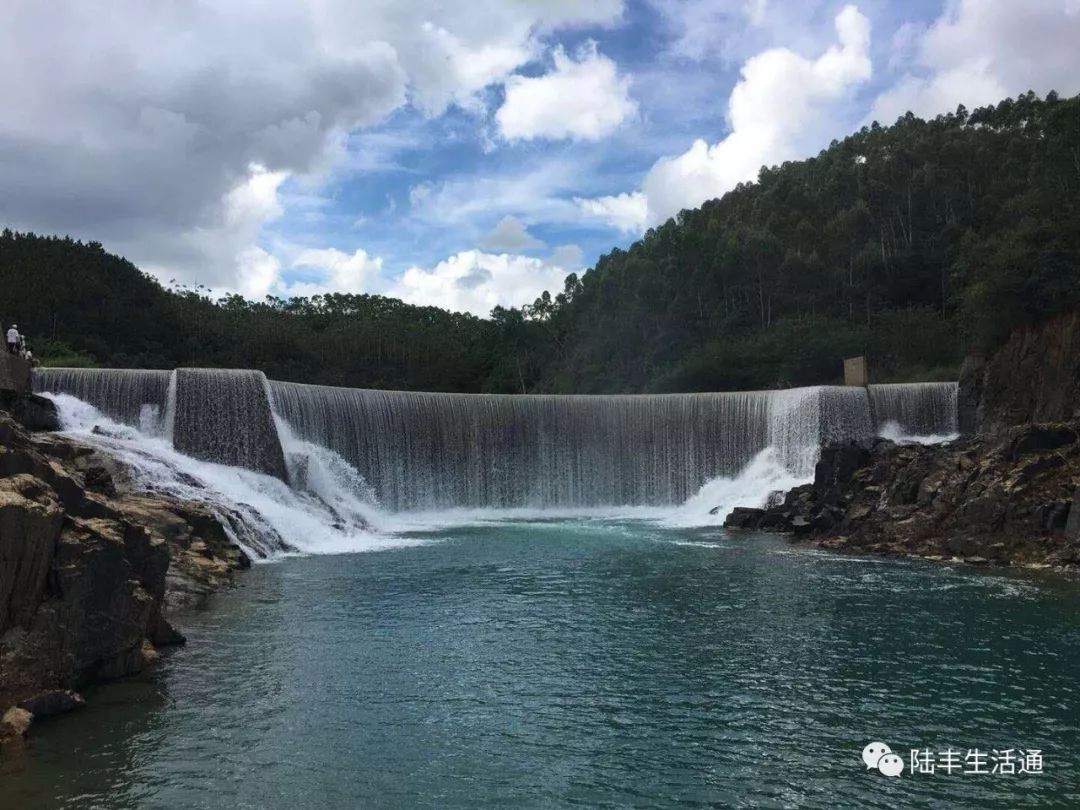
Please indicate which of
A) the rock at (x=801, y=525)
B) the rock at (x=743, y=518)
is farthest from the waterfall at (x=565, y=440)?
the rock at (x=801, y=525)

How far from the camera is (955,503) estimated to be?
62.4 feet

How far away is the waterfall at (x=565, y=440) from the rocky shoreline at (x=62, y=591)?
18.2 m

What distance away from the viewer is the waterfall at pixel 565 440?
28.6 metres

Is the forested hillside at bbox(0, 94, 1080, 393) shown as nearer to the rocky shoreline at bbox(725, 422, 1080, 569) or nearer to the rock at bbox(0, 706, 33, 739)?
the rocky shoreline at bbox(725, 422, 1080, 569)

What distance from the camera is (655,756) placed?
679 centimetres

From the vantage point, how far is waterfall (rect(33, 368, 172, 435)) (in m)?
22.8

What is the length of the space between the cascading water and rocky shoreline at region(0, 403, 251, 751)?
37.4 feet

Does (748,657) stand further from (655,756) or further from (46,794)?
(46,794)

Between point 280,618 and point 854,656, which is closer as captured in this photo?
point 854,656

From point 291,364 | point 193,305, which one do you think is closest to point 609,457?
point 291,364

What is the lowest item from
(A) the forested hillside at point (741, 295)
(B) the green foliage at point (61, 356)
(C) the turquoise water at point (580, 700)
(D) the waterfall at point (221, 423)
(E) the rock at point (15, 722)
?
(C) the turquoise water at point (580, 700)

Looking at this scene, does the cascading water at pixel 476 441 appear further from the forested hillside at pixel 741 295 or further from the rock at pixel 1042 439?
the rock at pixel 1042 439

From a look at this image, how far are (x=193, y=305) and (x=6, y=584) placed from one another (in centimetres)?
6428

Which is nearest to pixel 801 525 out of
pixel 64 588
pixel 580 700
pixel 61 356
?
pixel 580 700
